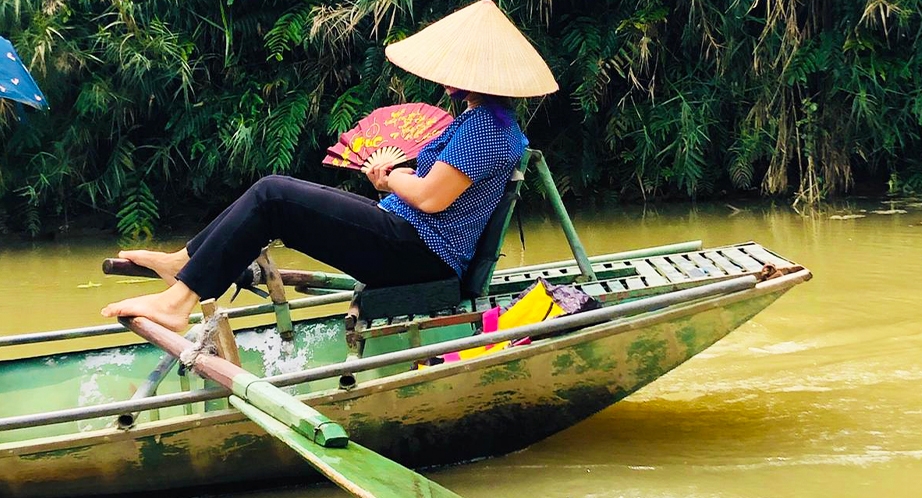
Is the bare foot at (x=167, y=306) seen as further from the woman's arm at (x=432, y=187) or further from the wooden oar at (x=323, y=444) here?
the woman's arm at (x=432, y=187)

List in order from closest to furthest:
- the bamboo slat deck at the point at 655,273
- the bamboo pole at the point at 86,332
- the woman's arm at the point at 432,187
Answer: the woman's arm at the point at 432,187, the bamboo slat deck at the point at 655,273, the bamboo pole at the point at 86,332

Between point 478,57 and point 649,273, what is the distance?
95cm

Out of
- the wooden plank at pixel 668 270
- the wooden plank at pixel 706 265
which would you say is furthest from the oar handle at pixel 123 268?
the wooden plank at pixel 706 265

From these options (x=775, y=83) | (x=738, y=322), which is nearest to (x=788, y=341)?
(x=738, y=322)

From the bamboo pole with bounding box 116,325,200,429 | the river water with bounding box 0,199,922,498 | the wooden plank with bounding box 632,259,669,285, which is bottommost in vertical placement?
the river water with bounding box 0,199,922,498

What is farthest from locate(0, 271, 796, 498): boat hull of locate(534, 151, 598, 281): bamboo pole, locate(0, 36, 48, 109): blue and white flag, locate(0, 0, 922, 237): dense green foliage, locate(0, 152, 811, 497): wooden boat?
locate(0, 0, 922, 237): dense green foliage

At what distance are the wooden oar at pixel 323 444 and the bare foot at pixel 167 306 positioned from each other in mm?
331

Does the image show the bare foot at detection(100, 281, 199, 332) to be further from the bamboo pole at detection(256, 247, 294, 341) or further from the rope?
the bamboo pole at detection(256, 247, 294, 341)

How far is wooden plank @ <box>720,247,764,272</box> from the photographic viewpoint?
319 centimetres

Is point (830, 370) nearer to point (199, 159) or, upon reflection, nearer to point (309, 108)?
point (309, 108)

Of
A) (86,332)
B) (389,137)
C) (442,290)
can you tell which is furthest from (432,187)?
(86,332)

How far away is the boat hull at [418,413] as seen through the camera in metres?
2.79

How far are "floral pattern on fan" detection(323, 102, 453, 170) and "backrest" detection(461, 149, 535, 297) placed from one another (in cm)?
35

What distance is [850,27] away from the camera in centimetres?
727
